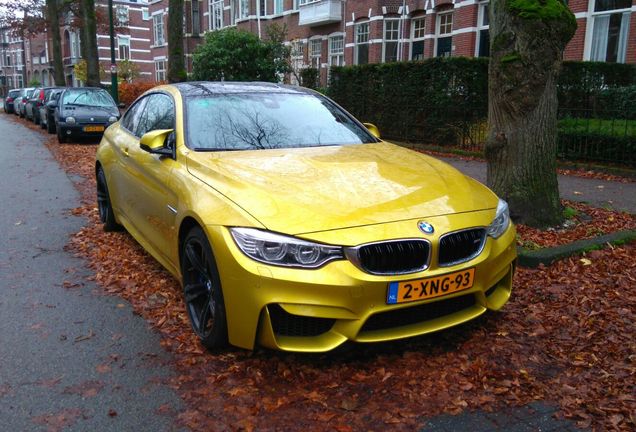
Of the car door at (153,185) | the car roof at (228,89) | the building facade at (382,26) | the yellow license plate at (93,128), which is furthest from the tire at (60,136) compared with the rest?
the car roof at (228,89)

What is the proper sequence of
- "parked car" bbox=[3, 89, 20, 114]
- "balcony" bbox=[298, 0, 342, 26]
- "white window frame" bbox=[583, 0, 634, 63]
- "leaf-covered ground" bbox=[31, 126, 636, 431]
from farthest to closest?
"parked car" bbox=[3, 89, 20, 114] < "balcony" bbox=[298, 0, 342, 26] < "white window frame" bbox=[583, 0, 634, 63] < "leaf-covered ground" bbox=[31, 126, 636, 431]

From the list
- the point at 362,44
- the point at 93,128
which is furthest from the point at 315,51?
the point at 93,128

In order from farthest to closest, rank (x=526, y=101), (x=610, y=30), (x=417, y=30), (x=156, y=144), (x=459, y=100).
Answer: (x=417, y=30) → (x=610, y=30) → (x=459, y=100) → (x=526, y=101) → (x=156, y=144)

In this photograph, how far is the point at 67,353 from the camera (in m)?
3.69

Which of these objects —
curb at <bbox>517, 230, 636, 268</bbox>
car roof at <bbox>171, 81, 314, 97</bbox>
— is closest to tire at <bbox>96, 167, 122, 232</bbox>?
car roof at <bbox>171, 81, 314, 97</bbox>

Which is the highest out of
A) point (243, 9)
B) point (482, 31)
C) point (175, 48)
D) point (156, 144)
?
point (243, 9)

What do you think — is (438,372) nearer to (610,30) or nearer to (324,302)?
(324,302)

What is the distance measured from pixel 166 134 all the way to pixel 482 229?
2459 mm

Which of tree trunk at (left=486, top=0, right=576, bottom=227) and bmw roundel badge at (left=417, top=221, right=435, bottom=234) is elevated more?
tree trunk at (left=486, top=0, right=576, bottom=227)

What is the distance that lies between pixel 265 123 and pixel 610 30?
50.6ft

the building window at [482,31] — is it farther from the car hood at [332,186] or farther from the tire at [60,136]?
the car hood at [332,186]

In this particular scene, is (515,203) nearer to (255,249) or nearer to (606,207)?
(606,207)

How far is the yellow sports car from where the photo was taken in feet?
10.0

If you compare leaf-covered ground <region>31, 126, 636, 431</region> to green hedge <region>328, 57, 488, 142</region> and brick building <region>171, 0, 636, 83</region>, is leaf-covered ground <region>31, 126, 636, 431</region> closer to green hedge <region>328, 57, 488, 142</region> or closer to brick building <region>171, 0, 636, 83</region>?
green hedge <region>328, 57, 488, 142</region>
